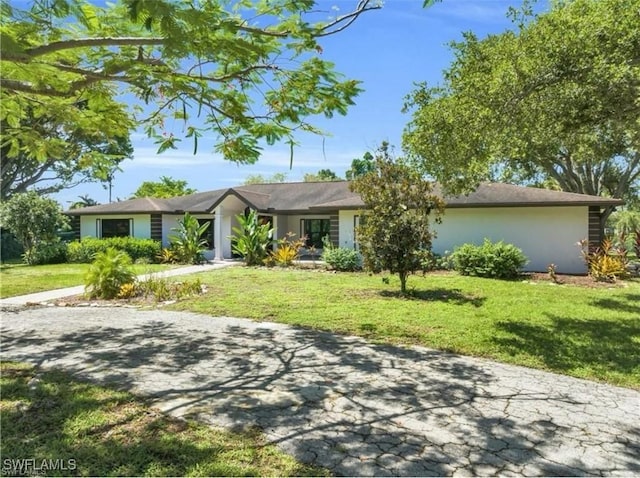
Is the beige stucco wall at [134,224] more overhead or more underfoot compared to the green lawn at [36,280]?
more overhead

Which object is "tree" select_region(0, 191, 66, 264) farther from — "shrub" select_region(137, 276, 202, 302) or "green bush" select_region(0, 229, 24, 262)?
"shrub" select_region(137, 276, 202, 302)

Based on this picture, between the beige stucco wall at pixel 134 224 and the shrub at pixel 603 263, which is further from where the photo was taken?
the beige stucco wall at pixel 134 224

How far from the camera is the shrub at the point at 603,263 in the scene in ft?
48.7

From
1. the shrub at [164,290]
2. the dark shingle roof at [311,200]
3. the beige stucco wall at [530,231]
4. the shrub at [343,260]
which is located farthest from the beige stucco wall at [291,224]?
the shrub at [164,290]

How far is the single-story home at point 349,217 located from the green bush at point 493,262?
9.13 ft

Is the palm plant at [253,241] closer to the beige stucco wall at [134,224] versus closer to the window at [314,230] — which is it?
the window at [314,230]

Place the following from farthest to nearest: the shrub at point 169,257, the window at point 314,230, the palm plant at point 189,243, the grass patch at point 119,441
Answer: the window at point 314,230
the shrub at point 169,257
the palm plant at point 189,243
the grass patch at point 119,441

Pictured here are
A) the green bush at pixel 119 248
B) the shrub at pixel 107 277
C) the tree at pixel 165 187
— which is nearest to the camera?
the shrub at pixel 107 277

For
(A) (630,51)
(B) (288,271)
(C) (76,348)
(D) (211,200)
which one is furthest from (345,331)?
(D) (211,200)

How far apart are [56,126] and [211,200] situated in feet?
62.1

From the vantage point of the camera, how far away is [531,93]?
26.4 feet

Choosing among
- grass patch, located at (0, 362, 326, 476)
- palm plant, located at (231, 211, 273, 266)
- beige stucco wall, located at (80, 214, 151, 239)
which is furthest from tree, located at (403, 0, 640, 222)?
beige stucco wall, located at (80, 214, 151, 239)

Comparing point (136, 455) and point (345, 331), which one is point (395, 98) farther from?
point (136, 455)

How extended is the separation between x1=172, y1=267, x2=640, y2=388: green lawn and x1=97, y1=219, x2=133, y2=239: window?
44.2 feet
